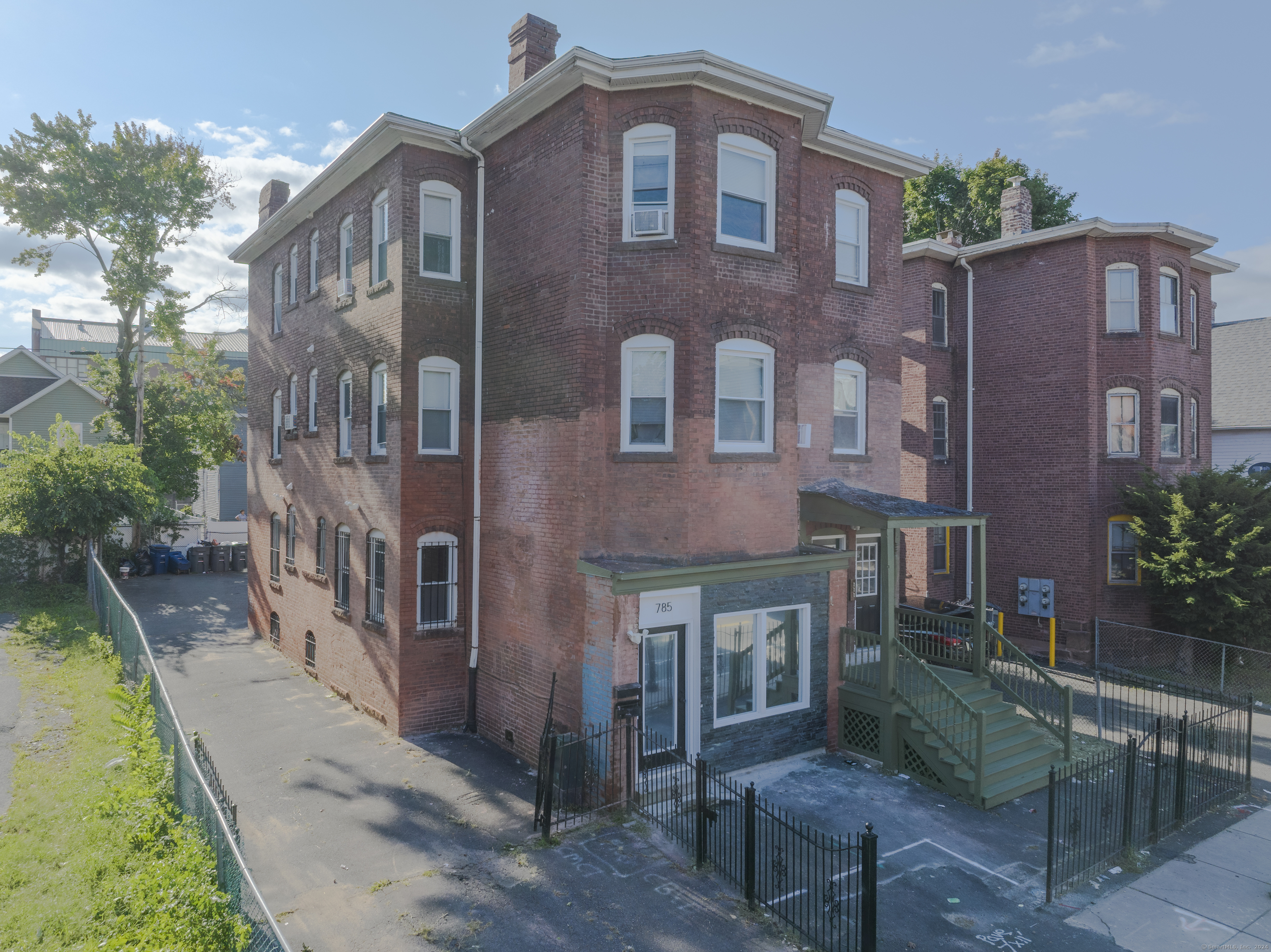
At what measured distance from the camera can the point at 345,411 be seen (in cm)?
1662

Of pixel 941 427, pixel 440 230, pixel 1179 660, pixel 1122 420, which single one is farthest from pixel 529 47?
pixel 1179 660

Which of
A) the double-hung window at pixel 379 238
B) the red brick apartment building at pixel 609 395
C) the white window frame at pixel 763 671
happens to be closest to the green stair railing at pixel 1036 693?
the red brick apartment building at pixel 609 395

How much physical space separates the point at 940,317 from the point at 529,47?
45.2ft

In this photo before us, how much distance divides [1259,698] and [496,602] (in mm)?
16688

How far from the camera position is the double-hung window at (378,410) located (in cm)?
1483

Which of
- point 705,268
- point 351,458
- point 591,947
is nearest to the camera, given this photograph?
point 591,947

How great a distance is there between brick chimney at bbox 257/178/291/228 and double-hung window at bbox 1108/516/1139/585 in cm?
2423

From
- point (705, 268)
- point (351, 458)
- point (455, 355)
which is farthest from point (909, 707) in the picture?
point (351, 458)

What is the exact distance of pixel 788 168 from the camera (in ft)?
40.8

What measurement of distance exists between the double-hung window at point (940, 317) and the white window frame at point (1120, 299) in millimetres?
3889

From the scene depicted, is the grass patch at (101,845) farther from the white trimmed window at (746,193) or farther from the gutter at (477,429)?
the white trimmed window at (746,193)

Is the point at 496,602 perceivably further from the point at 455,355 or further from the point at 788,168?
the point at 788,168

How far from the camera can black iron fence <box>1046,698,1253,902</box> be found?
8992 millimetres

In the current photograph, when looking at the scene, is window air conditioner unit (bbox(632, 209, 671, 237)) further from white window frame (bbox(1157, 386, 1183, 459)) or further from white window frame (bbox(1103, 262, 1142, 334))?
white window frame (bbox(1157, 386, 1183, 459))
